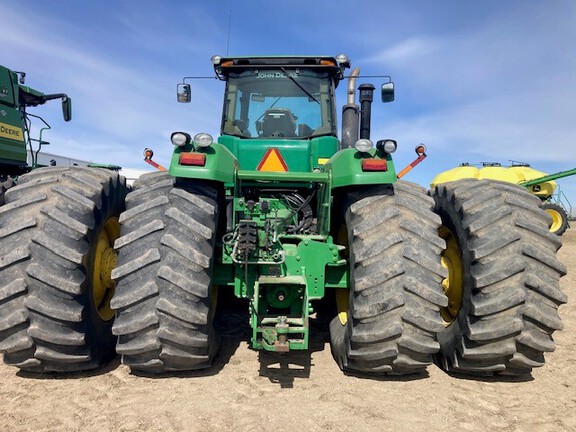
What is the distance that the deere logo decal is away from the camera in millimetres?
7945

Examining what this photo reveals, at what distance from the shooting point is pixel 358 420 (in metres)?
2.71

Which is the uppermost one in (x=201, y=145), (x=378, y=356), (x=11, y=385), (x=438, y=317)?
(x=201, y=145)

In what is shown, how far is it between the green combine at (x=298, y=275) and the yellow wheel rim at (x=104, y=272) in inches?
0.5

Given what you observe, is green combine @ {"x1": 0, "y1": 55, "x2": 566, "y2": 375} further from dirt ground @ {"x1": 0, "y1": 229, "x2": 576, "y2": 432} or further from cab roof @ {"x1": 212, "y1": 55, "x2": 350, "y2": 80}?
cab roof @ {"x1": 212, "y1": 55, "x2": 350, "y2": 80}

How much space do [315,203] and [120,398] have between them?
2538 mm

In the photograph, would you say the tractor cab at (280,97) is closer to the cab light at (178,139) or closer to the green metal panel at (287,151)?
the green metal panel at (287,151)

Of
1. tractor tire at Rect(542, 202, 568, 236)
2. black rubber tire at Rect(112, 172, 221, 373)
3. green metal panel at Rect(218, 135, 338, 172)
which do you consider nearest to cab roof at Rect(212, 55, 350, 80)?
green metal panel at Rect(218, 135, 338, 172)

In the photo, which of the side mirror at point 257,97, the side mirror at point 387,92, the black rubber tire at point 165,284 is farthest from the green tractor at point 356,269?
the side mirror at point 387,92

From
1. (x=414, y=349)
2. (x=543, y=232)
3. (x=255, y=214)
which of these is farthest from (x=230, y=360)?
(x=543, y=232)

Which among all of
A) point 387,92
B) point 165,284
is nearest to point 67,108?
point 387,92

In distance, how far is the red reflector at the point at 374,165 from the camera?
3.33 meters

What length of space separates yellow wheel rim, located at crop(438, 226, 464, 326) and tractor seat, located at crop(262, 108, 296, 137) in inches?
80.2

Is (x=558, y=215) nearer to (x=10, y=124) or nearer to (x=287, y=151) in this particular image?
(x=287, y=151)

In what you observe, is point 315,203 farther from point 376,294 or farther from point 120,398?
point 120,398
